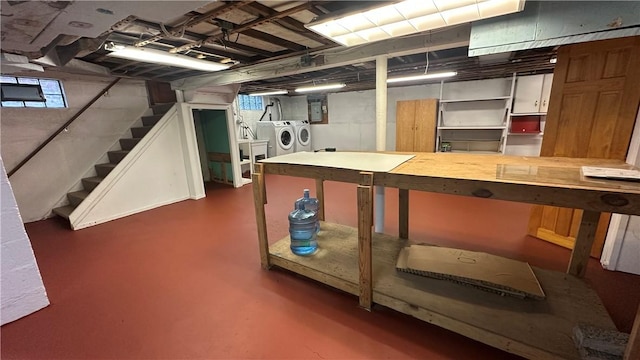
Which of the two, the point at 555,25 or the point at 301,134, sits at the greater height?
the point at 555,25

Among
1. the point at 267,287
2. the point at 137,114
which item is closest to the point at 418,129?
the point at 267,287

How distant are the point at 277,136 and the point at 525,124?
6.03 m

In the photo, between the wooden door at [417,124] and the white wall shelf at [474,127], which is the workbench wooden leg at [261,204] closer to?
the wooden door at [417,124]

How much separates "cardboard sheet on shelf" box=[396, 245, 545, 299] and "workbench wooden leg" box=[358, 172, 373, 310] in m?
0.34

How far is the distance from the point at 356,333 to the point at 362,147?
6.51 meters

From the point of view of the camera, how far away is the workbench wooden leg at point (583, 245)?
1.76m

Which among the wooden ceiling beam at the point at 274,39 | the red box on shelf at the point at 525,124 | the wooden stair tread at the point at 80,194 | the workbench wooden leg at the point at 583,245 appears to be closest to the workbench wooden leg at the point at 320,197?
the wooden ceiling beam at the point at 274,39

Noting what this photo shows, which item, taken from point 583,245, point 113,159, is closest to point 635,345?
point 583,245

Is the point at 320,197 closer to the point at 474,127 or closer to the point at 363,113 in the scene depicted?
the point at 474,127

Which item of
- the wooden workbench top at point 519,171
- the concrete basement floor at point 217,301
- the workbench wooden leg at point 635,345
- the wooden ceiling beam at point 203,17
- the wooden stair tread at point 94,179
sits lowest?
the concrete basement floor at point 217,301

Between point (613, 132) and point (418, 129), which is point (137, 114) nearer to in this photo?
point (418, 129)

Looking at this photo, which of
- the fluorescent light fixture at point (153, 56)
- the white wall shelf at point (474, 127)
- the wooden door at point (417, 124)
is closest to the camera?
the fluorescent light fixture at point (153, 56)

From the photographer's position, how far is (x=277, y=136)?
7.10 m

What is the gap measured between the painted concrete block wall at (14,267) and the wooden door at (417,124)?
651cm
